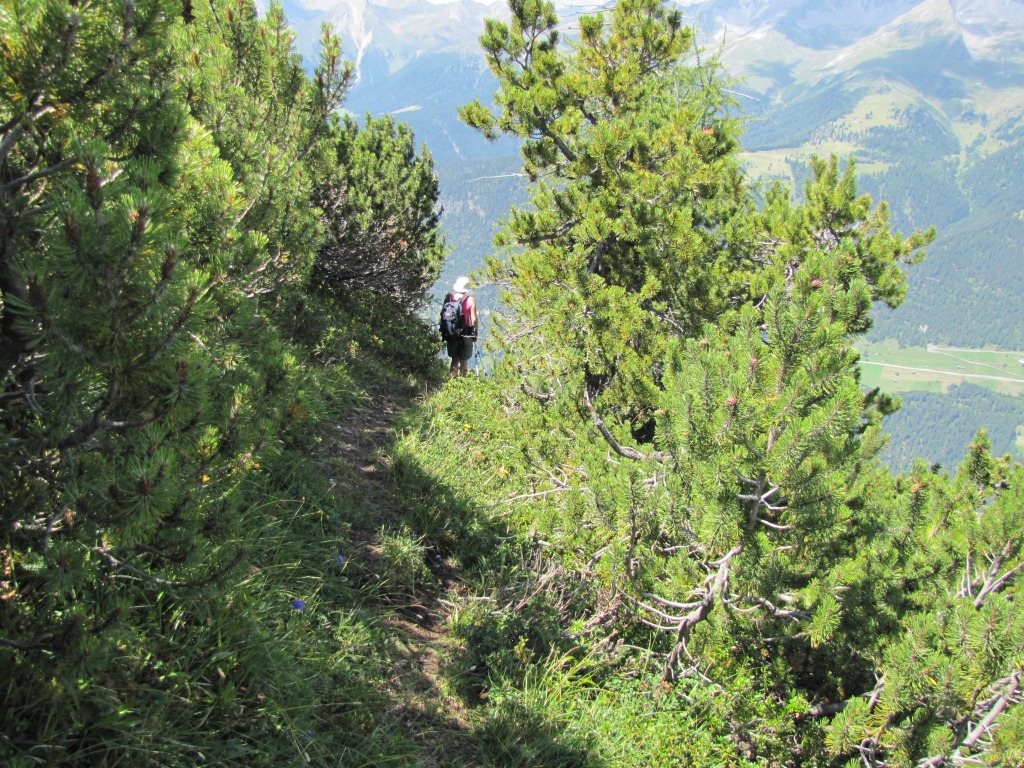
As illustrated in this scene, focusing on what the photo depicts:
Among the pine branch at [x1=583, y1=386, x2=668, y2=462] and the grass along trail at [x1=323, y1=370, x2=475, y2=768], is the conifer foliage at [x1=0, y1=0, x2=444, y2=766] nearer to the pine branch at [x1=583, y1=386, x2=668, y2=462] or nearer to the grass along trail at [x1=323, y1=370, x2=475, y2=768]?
the grass along trail at [x1=323, y1=370, x2=475, y2=768]

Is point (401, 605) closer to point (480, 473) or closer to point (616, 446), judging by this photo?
point (616, 446)

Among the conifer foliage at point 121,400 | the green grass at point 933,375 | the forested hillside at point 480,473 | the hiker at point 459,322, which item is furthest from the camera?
the green grass at point 933,375

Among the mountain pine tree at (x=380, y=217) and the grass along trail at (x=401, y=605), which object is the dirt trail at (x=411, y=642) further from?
the mountain pine tree at (x=380, y=217)

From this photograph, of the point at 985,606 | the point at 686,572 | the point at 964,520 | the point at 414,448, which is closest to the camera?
the point at 985,606

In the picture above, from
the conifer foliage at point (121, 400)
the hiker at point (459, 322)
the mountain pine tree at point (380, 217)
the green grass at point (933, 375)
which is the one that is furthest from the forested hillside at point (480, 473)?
the green grass at point (933, 375)

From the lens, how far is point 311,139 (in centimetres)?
408

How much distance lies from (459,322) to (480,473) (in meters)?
3.21

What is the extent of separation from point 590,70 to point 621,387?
3342mm

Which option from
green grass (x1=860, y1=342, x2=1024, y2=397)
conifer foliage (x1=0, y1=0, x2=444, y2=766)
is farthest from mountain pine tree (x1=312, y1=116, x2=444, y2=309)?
green grass (x1=860, y1=342, x2=1024, y2=397)

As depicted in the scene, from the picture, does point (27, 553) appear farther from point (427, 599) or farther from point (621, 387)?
point (621, 387)

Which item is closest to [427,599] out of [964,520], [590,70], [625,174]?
[964,520]

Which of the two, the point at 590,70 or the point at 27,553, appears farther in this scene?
the point at 590,70

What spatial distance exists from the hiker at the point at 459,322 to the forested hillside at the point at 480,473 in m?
1.72

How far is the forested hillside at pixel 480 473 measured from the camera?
1522 millimetres
